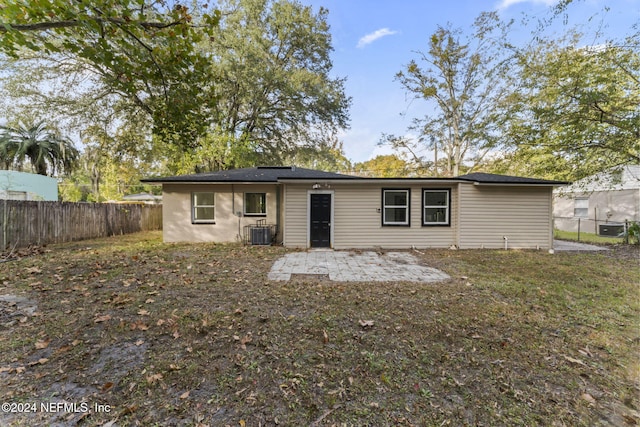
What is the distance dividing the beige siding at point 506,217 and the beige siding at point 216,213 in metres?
7.34

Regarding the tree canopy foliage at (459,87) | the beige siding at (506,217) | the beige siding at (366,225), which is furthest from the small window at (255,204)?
the tree canopy foliage at (459,87)

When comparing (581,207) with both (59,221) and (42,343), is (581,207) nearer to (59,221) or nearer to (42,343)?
(42,343)

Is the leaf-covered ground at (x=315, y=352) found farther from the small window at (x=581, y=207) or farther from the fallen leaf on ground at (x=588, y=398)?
the small window at (x=581, y=207)

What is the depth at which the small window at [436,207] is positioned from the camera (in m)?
9.93

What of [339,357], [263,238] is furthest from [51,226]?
[339,357]

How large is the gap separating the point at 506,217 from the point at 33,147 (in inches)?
1042

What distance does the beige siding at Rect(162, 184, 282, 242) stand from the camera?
10844 mm

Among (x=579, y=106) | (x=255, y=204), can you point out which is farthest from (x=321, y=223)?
(x=579, y=106)

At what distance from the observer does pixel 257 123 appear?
17.2m

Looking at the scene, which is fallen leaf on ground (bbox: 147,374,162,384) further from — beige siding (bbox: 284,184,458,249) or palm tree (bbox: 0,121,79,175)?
palm tree (bbox: 0,121,79,175)

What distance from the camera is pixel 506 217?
9.85m

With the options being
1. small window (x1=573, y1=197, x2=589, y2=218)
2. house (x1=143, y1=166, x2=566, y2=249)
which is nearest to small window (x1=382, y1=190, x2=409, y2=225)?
house (x1=143, y1=166, x2=566, y2=249)

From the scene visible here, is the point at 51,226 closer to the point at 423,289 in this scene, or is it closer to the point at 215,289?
the point at 215,289

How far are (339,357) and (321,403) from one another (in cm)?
63
